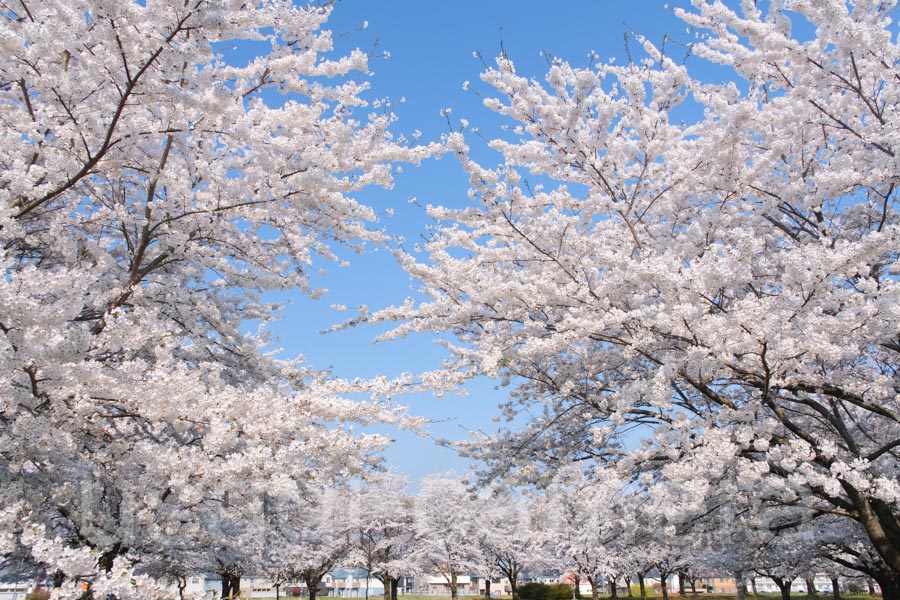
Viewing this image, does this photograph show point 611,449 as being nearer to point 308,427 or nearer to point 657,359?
point 657,359

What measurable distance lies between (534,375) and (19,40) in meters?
6.86

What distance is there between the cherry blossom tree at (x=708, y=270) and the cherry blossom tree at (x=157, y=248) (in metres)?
1.98

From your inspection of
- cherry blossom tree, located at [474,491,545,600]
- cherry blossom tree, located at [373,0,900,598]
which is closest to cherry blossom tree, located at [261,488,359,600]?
cherry blossom tree, located at [474,491,545,600]

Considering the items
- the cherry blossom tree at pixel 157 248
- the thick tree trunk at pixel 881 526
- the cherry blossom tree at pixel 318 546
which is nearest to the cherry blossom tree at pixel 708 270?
the thick tree trunk at pixel 881 526

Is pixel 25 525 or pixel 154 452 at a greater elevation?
pixel 154 452

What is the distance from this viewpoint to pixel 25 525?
4352 millimetres

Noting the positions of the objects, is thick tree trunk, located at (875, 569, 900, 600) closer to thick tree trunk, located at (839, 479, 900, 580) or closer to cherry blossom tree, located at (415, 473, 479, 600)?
thick tree trunk, located at (839, 479, 900, 580)

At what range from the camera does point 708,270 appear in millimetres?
5922

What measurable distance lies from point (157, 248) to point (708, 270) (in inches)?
262

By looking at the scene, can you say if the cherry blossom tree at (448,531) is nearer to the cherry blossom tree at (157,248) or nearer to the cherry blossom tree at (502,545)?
the cherry blossom tree at (502,545)

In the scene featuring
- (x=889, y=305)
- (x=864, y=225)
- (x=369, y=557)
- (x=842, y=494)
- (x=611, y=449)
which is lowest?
(x=369, y=557)

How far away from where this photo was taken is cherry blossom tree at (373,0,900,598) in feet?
19.7

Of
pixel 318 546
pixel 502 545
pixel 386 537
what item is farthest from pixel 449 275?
pixel 386 537

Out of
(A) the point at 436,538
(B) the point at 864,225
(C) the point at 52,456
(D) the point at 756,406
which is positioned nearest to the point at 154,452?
(C) the point at 52,456
